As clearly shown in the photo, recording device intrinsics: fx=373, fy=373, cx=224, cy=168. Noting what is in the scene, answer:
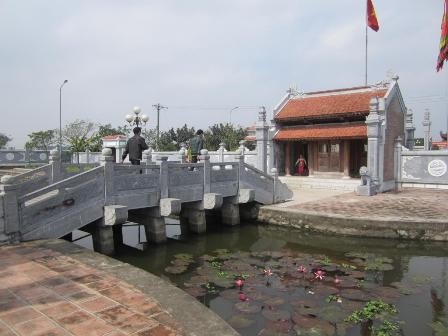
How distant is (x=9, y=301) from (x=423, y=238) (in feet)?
31.1

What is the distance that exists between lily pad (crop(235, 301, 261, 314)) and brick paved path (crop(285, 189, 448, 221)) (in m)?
6.06

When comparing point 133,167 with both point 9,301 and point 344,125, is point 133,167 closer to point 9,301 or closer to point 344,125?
point 9,301

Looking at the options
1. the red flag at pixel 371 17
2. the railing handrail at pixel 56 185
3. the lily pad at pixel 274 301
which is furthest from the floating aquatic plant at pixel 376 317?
the red flag at pixel 371 17

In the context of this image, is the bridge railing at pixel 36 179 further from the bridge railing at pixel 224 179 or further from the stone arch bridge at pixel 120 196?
the bridge railing at pixel 224 179

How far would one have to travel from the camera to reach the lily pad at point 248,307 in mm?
5565

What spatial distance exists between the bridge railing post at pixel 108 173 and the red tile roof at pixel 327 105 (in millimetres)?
12544

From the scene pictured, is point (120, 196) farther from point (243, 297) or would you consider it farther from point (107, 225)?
point (243, 297)

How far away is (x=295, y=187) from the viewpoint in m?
18.5

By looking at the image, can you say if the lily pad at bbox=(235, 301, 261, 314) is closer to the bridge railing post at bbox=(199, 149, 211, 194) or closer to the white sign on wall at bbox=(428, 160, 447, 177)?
the bridge railing post at bbox=(199, 149, 211, 194)

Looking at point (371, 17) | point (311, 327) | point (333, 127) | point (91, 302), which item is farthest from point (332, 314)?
point (371, 17)

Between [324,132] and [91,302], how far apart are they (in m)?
15.7

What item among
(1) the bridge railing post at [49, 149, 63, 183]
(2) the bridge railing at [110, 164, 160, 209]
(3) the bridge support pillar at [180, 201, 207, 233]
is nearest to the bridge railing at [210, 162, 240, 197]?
(3) the bridge support pillar at [180, 201, 207, 233]

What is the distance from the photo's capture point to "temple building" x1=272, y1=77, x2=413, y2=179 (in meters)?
17.0

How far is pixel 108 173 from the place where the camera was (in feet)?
27.6
